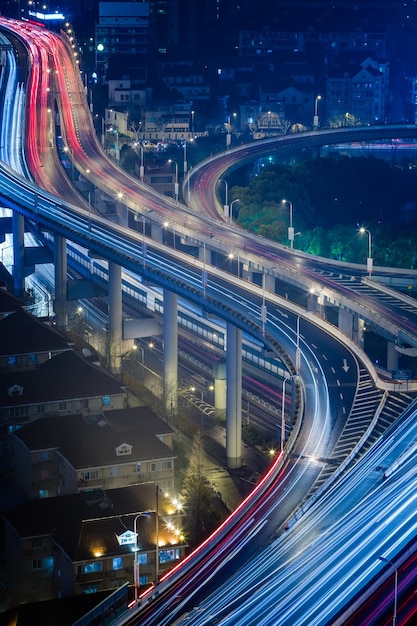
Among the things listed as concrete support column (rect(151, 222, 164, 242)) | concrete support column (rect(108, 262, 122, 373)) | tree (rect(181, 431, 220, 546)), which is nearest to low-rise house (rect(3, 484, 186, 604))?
tree (rect(181, 431, 220, 546))

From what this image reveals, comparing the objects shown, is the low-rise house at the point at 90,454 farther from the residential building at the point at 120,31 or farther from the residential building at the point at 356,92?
the residential building at the point at 356,92

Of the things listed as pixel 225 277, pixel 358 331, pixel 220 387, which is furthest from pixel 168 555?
pixel 225 277

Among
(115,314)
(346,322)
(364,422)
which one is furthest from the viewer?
(115,314)

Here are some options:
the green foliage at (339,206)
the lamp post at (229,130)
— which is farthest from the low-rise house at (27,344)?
the lamp post at (229,130)

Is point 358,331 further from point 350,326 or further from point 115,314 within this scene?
point 115,314

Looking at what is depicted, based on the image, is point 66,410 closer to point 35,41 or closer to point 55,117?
point 55,117
